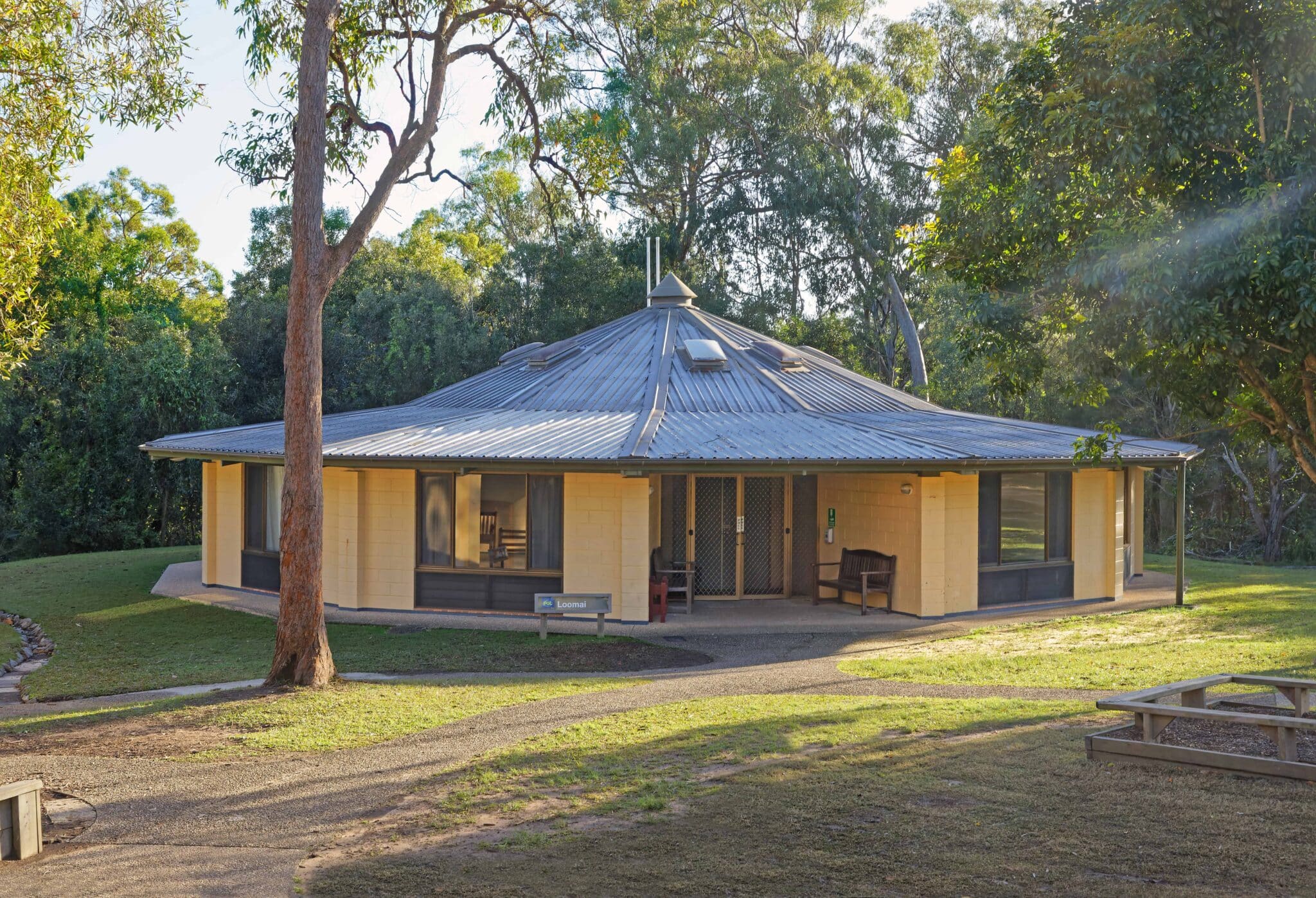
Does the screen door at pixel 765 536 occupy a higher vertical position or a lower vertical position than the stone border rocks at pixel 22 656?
higher

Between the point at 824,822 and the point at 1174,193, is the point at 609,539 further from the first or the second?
the point at 824,822

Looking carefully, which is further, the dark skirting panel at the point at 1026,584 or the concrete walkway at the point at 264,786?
the dark skirting panel at the point at 1026,584

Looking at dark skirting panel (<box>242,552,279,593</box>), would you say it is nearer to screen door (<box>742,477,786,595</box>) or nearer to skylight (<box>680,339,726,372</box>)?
screen door (<box>742,477,786,595</box>)

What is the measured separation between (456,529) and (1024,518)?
8.75 meters

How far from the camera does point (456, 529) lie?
16.5 metres

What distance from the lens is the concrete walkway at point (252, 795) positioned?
5867 millimetres

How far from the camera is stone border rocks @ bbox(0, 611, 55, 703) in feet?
37.3

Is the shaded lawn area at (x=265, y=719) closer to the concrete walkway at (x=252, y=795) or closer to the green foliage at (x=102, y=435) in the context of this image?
the concrete walkway at (x=252, y=795)

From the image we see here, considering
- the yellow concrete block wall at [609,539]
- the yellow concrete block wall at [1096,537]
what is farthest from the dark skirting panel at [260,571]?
the yellow concrete block wall at [1096,537]

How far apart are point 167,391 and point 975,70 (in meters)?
26.0

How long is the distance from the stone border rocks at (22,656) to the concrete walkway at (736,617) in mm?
2425

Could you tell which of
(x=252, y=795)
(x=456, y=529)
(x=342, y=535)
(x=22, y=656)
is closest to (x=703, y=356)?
(x=456, y=529)

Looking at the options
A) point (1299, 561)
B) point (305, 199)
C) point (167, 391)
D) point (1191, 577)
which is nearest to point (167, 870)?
point (305, 199)

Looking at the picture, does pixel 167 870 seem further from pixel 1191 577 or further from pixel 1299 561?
pixel 1299 561
